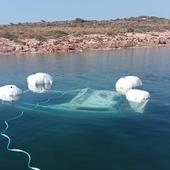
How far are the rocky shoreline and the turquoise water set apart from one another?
1729cm

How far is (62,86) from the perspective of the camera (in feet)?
76.4

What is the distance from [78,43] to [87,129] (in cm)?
3193

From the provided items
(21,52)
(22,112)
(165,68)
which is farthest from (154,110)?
(21,52)

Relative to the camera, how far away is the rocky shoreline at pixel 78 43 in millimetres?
43812

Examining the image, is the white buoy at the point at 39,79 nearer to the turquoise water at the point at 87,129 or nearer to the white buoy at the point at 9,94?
the turquoise water at the point at 87,129

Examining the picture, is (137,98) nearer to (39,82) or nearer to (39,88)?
(39,88)

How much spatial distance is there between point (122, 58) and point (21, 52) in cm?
1236

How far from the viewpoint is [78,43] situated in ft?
152

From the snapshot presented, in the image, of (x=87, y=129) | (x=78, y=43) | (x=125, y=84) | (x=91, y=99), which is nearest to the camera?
(x=87, y=129)

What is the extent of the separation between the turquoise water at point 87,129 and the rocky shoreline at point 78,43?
17.3 meters

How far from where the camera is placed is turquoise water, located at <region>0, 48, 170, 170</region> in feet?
40.2

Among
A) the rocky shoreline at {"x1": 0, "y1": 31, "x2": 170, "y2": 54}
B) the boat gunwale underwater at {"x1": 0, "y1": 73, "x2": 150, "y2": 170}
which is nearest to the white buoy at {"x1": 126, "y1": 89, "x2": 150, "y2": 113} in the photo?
the boat gunwale underwater at {"x1": 0, "y1": 73, "x2": 150, "y2": 170}

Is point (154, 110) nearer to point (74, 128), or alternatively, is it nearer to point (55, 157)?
point (74, 128)

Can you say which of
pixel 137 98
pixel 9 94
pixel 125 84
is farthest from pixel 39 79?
pixel 137 98
